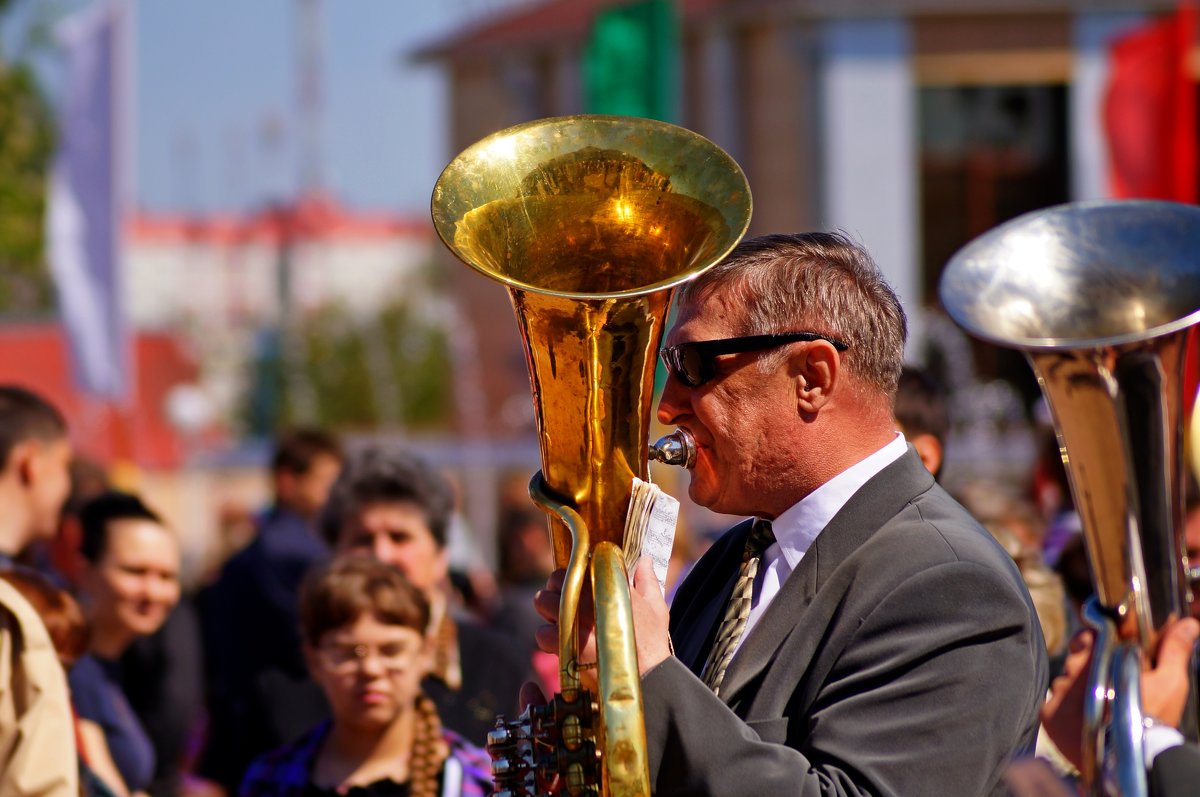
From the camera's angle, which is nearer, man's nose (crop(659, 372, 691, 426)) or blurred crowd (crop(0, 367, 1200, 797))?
man's nose (crop(659, 372, 691, 426))

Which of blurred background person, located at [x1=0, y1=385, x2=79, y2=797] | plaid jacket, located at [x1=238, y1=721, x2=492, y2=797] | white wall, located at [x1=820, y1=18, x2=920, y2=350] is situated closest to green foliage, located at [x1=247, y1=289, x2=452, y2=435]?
white wall, located at [x1=820, y1=18, x2=920, y2=350]

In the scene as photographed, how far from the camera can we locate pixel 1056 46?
2209 cm

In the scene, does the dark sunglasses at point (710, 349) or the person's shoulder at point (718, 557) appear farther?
the person's shoulder at point (718, 557)

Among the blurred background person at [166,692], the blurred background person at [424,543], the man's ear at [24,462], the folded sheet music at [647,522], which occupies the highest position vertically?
the folded sheet music at [647,522]

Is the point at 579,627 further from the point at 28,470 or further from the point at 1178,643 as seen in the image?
the point at 28,470

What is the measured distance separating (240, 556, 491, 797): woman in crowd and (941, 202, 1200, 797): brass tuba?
148cm

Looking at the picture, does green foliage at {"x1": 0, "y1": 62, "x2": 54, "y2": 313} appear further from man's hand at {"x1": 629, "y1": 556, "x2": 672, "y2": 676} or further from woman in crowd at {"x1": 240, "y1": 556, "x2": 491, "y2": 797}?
man's hand at {"x1": 629, "y1": 556, "x2": 672, "y2": 676}

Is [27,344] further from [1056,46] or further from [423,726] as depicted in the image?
[423,726]

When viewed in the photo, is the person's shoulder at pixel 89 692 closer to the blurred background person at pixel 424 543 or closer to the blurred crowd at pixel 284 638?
the blurred crowd at pixel 284 638

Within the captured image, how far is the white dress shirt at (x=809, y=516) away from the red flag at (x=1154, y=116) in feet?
21.4

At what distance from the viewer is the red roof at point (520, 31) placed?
2908 centimetres

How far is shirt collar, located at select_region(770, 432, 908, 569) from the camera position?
264 centimetres

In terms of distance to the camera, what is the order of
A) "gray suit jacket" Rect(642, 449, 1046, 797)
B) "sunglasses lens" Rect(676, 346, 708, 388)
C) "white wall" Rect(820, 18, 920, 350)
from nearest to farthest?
"gray suit jacket" Rect(642, 449, 1046, 797)
"sunglasses lens" Rect(676, 346, 708, 388)
"white wall" Rect(820, 18, 920, 350)

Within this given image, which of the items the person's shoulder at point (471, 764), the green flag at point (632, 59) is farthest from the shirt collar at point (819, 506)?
the green flag at point (632, 59)
